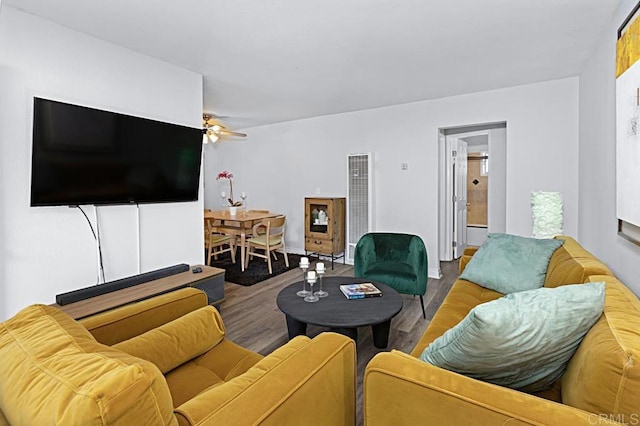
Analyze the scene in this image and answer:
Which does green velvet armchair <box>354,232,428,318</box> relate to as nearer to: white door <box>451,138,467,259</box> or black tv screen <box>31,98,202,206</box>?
black tv screen <box>31,98,202,206</box>

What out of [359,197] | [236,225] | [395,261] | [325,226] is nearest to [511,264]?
[395,261]

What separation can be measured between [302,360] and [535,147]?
394cm

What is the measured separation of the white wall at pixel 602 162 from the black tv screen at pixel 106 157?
3.45 m

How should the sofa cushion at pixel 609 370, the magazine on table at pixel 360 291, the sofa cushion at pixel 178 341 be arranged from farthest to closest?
the magazine on table at pixel 360 291 → the sofa cushion at pixel 178 341 → the sofa cushion at pixel 609 370

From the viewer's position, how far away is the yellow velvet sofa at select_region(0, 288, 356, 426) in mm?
650

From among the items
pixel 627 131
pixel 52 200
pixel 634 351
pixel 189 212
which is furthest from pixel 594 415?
pixel 189 212

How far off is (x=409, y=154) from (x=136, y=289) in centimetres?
368

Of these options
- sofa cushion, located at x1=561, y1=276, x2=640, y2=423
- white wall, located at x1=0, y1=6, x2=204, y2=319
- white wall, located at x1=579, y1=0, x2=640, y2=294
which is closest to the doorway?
white wall, located at x1=579, y1=0, x2=640, y2=294

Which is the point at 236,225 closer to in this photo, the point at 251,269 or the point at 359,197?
the point at 251,269

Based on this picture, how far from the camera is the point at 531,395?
3.20 feet

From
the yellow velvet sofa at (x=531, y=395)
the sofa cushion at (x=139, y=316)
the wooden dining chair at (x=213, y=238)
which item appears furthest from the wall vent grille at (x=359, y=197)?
the yellow velvet sofa at (x=531, y=395)

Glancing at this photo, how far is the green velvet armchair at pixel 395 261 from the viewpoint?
3.04 m

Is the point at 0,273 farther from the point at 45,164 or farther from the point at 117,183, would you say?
the point at 117,183

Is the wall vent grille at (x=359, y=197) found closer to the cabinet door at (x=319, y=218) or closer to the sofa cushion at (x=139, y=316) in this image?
the cabinet door at (x=319, y=218)
